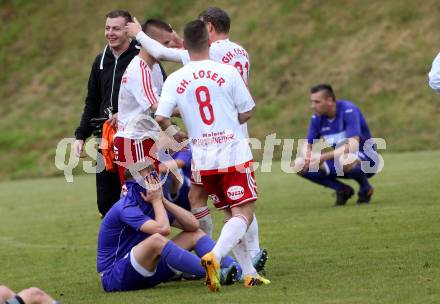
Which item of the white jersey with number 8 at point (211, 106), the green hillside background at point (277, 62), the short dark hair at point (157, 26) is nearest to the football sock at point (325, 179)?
the short dark hair at point (157, 26)

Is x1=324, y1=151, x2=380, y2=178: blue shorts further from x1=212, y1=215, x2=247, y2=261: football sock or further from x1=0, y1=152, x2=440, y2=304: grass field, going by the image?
x1=212, y1=215, x2=247, y2=261: football sock

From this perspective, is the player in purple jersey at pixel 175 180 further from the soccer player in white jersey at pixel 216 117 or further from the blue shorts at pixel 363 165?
the blue shorts at pixel 363 165

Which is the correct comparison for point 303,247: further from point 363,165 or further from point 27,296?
point 363,165

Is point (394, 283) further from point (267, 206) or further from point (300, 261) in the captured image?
point (267, 206)

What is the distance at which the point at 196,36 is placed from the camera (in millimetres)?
7730

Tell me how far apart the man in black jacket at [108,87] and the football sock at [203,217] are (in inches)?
39.2

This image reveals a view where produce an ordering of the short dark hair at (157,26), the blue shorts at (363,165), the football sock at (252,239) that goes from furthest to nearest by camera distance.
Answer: the blue shorts at (363,165) → the short dark hair at (157,26) → the football sock at (252,239)

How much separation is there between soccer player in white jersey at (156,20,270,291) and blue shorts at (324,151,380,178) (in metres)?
6.40

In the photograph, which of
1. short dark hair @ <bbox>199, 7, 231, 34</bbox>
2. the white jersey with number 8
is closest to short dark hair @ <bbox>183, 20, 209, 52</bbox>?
the white jersey with number 8

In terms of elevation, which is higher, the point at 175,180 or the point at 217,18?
the point at 217,18

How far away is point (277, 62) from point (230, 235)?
23909mm

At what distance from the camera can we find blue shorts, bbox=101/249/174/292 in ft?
26.1

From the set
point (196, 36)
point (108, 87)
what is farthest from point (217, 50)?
point (108, 87)

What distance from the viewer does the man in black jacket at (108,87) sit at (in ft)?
30.3
